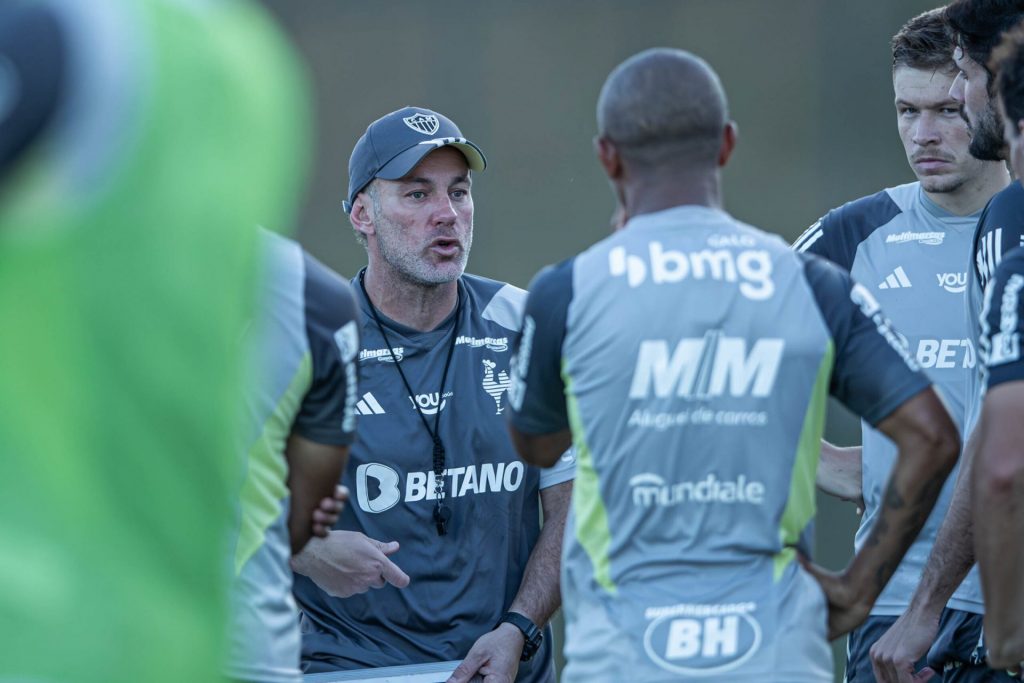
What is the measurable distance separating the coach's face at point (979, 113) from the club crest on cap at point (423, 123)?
1.51 metres

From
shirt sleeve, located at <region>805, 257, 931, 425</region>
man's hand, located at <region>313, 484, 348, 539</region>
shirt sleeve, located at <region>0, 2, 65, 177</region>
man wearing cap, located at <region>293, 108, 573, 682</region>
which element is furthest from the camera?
man wearing cap, located at <region>293, 108, 573, 682</region>

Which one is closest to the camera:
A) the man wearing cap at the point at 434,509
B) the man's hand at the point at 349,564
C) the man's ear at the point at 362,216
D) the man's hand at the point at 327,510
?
the man's hand at the point at 327,510

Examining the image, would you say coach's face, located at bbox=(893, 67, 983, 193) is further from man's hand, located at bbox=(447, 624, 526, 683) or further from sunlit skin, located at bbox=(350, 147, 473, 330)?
man's hand, located at bbox=(447, 624, 526, 683)

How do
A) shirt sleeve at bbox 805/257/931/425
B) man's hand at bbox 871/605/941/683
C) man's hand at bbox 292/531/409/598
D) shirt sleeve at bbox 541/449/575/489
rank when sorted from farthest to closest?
shirt sleeve at bbox 541/449/575/489 < man's hand at bbox 292/531/409/598 < man's hand at bbox 871/605/941/683 < shirt sleeve at bbox 805/257/931/425

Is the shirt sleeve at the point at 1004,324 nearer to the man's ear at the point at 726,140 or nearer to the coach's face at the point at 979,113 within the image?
the man's ear at the point at 726,140

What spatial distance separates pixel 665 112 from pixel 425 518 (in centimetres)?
162

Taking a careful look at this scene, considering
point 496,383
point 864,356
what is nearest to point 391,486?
point 496,383

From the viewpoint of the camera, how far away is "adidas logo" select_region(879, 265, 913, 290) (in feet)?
13.0

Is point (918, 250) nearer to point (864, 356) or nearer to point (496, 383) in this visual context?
point (496, 383)

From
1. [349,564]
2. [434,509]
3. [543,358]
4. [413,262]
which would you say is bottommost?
[349,564]

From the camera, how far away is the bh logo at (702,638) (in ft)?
7.71

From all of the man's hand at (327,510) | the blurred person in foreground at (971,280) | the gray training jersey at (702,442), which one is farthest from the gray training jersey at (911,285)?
the man's hand at (327,510)

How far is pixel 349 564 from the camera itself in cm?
359

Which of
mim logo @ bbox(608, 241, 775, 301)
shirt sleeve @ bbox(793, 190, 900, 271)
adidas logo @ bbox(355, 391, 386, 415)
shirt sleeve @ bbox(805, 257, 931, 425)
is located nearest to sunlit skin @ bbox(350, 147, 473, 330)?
adidas logo @ bbox(355, 391, 386, 415)
